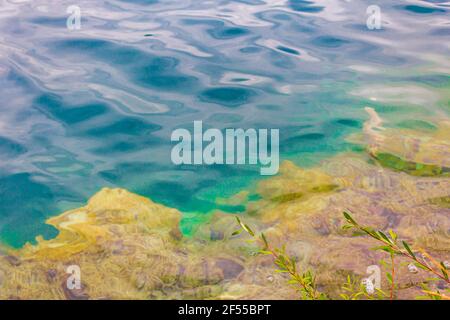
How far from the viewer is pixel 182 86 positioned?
Result: 19.2ft

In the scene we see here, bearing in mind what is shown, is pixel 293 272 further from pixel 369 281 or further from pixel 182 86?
pixel 182 86

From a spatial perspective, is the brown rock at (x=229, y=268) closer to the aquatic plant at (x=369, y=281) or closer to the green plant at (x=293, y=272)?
the aquatic plant at (x=369, y=281)

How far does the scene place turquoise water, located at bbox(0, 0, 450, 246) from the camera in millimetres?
4172

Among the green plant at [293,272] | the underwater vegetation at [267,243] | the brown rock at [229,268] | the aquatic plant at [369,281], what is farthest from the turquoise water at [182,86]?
the green plant at [293,272]

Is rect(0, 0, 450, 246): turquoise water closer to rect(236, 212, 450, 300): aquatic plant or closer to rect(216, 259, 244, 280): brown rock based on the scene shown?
rect(216, 259, 244, 280): brown rock

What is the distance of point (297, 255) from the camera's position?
2951 mm

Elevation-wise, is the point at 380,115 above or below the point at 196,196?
above

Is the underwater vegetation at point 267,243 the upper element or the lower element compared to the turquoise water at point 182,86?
lower

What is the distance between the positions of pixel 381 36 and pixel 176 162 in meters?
4.38

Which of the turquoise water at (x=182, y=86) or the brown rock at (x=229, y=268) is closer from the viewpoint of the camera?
the brown rock at (x=229, y=268)

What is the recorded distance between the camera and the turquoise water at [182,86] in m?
4.17

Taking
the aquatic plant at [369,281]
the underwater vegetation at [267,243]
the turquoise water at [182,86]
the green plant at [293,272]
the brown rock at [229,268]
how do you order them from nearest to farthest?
the aquatic plant at [369,281] < the green plant at [293,272] < the underwater vegetation at [267,243] < the brown rock at [229,268] < the turquoise water at [182,86]
